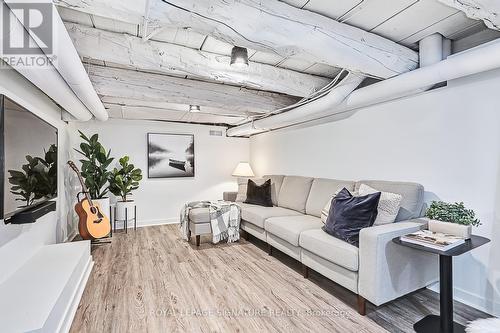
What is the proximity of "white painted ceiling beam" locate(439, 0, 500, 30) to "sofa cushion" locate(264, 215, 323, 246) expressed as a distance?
82.4 inches

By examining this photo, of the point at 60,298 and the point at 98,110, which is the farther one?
the point at 98,110

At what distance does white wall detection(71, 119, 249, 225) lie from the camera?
4.78 meters

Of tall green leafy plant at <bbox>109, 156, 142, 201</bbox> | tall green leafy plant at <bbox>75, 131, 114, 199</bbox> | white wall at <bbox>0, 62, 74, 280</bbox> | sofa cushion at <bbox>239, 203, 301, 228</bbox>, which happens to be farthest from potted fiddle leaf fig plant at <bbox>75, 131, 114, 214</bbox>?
sofa cushion at <bbox>239, 203, 301, 228</bbox>

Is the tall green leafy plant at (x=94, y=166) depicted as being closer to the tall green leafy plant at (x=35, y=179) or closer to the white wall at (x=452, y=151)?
the tall green leafy plant at (x=35, y=179)

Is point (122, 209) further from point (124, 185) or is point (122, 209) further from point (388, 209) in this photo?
point (388, 209)

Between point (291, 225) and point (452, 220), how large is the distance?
144 centimetres

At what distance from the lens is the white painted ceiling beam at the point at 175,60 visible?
6.82ft

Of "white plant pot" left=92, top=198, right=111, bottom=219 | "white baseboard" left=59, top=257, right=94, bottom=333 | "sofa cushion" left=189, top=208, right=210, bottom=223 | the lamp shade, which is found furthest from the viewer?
the lamp shade

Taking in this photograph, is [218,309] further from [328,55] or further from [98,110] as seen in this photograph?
[98,110]

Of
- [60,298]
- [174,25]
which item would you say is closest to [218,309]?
[60,298]

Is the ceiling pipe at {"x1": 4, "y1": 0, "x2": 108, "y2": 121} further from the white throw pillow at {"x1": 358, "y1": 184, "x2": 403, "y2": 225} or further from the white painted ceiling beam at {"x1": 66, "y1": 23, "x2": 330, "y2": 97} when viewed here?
the white throw pillow at {"x1": 358, "y1": 184, "x2": 403, "y2": 225}

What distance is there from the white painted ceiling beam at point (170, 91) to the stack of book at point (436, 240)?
2.57 meters

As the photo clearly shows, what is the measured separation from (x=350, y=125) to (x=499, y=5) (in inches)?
75.4

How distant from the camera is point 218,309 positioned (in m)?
2.11
